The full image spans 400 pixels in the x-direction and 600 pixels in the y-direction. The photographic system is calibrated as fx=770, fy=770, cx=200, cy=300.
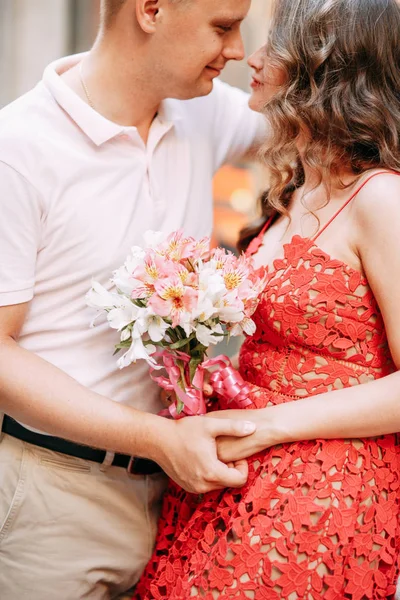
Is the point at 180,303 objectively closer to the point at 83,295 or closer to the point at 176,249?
the point at 176,249

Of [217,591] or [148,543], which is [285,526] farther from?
[148,543]

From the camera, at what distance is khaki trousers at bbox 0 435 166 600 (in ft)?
6.65

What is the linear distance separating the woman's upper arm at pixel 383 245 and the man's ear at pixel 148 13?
0.75 m

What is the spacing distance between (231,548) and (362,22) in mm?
1299

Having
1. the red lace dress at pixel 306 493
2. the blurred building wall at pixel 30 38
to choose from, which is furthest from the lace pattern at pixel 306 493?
the blurred building wall at pixel 30 38

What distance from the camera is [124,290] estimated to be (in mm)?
1792

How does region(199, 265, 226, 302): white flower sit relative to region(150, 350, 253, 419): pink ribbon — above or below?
above

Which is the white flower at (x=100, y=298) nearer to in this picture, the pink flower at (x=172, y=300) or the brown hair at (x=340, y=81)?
the pink flower at (x=172, y=300)

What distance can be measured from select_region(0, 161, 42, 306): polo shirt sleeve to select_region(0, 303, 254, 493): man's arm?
0.17 ft

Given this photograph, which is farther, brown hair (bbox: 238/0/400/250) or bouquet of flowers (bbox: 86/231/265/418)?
brown hair (bbox: 238/0/400/250)

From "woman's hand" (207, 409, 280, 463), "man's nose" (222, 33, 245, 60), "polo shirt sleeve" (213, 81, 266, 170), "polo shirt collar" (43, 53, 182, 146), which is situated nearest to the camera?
"woman's hand" (207, 409, 280, 463)

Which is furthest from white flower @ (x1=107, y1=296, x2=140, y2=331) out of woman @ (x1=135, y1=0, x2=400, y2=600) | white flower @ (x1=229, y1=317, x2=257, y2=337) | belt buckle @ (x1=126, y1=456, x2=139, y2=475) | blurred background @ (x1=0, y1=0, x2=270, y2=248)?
blurred background @ (x1=0, y1=0, x2=270, y2=248)

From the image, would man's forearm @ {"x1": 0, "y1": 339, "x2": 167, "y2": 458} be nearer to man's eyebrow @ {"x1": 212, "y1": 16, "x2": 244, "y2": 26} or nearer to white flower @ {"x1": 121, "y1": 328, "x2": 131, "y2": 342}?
white flower @ {"x1": 121, "y1": 328, "x2": 131, "y2": 342}

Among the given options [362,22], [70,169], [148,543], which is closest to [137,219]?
[70,169]
